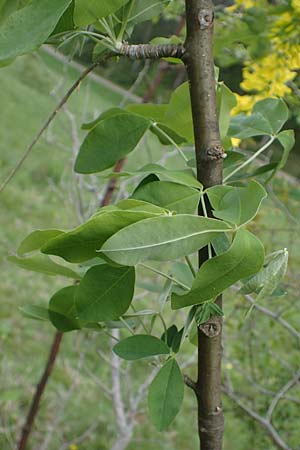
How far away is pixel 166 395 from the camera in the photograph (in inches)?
19.6

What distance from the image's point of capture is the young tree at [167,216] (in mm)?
381

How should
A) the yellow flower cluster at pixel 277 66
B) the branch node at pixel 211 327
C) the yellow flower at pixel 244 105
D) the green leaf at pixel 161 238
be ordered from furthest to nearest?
the yellow flower at pixel 244 105 → the yellow flower cluster at pixel 277 66 → the branch node at pixel 211 327 → the green leaf at pixel 161 238

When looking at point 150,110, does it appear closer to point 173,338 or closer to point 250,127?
point 250,127

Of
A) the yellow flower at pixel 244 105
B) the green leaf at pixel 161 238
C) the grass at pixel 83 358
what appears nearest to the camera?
the green leaf at pixel 161 238

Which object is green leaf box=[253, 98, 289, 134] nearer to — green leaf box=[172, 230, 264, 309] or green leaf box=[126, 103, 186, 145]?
green leaf box=[126, 103, 186, 145]

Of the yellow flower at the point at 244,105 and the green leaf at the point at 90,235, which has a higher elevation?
the green leaf at the point at 90,235

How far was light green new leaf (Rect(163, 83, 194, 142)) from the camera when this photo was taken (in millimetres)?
550

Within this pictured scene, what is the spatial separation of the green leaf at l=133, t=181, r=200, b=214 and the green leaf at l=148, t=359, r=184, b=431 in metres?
0.14

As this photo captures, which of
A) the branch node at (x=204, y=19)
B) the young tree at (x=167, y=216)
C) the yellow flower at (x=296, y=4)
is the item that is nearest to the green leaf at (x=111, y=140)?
the young tree at (x=167, y=216)

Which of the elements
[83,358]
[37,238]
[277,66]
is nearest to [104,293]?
[37,238]

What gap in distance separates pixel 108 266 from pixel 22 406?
6.05ft

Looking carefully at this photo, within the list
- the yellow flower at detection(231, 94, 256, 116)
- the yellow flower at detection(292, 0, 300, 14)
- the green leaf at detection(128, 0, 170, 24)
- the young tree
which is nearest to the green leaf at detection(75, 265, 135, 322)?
the young tree

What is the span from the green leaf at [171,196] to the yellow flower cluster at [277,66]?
52cm

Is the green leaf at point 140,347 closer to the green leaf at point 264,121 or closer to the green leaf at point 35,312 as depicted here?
the green leaf at point 35,312
